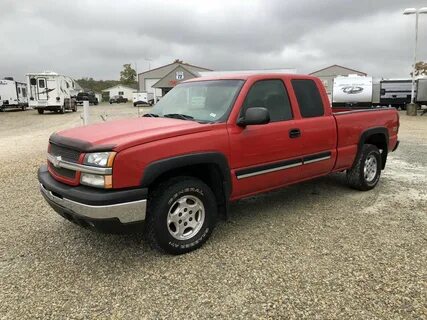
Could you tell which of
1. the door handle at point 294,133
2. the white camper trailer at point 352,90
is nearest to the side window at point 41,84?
the white camper trailer at point 352,90

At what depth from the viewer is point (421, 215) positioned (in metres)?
5.00

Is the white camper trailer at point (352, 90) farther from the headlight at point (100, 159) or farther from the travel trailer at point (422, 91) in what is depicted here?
the headlight at point (100, 159)

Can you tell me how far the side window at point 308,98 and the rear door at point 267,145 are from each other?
234 mm

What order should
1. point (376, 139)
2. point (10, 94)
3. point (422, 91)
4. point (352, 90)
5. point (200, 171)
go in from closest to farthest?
1. point (200, 171)
2. point (376, 139)
3. point (422, 91)
4. point (352, 90)
5. point (10, 94)

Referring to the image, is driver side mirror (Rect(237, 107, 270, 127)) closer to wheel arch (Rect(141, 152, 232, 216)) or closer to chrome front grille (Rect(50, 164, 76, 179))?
wheel arch (Rect(141, 152, 232, 216))

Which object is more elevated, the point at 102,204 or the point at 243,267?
the point at 102,204

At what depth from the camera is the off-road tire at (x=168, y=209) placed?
3.66m

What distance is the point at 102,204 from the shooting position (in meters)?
3.28

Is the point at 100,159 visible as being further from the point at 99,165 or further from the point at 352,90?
the point at 352,90

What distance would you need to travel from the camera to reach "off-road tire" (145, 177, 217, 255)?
12.0 ft

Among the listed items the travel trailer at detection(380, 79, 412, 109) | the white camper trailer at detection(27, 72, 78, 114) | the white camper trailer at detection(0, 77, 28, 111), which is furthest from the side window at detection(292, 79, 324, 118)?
the white camper trailer at detection(0, 77, 28, 111)

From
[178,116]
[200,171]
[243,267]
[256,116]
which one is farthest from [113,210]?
[256,116]

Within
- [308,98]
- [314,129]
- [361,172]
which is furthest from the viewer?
[361,172]

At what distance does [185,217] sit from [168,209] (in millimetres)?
285
